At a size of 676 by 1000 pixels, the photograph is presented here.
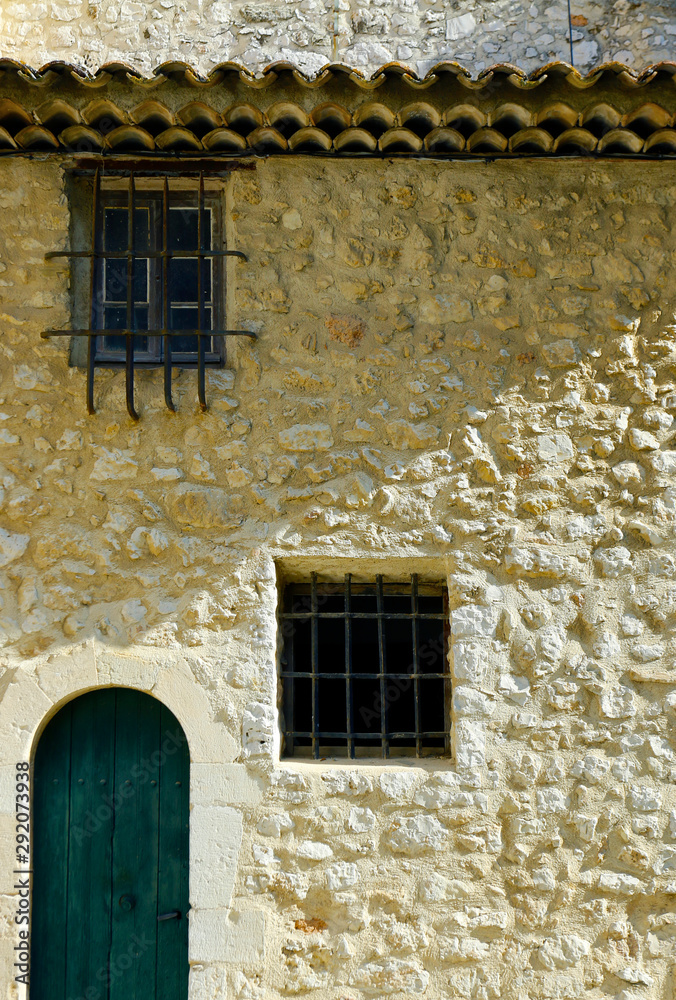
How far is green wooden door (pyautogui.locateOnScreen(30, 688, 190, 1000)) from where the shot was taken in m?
3.48

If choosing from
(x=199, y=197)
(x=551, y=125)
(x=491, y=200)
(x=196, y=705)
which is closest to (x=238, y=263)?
(x=199, y=197)

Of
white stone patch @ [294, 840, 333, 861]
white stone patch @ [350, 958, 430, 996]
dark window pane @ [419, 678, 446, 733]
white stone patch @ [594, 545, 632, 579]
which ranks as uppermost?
white stone patch @ [594, 545, 632, 579]

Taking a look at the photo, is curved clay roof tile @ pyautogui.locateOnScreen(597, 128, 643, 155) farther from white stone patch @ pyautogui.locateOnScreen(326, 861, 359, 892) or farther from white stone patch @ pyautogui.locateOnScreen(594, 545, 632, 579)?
white stone patch @ pyautogui.locateOnScreen(326, 861, 359, 892)

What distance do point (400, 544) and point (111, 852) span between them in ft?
5.88

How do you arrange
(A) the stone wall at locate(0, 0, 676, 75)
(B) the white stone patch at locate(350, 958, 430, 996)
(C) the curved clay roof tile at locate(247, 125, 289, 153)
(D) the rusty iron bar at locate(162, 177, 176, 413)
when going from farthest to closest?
(A) the stone wall at locate(0, 0, 676, 75) < (D) the rusty iron bar at locate(162, 177, 176, 413) < (C) the curved clay roof tile at locate(247, 125, 289, 153) < (B) the white stone patch at locate(350, 958, 430, 996)

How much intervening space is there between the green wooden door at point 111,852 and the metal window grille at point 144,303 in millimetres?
1388

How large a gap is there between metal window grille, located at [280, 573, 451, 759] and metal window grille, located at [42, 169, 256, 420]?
1100mm

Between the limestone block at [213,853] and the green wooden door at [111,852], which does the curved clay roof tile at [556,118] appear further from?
the limestone block at [213,853]

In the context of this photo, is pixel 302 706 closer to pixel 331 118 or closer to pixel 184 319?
pixel 184 319

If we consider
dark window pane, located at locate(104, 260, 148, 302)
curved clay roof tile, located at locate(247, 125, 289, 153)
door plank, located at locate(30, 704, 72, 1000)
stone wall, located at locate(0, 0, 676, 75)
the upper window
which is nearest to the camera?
door plank, located at locate(30, 704, 72, 1000)

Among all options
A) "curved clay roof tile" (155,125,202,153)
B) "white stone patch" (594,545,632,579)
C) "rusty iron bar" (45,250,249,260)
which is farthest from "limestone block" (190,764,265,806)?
"curved clay roof tile" (155,125,202,153)

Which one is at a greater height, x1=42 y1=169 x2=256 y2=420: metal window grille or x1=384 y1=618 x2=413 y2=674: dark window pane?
x1=42 y1=169 x2=256 y2=420: metal window grille

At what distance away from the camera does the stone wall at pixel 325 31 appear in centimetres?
432

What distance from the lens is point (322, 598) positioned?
3.88 meters
